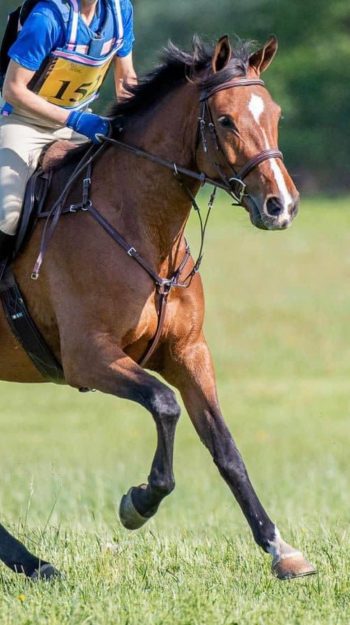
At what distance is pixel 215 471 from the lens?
1622 cm

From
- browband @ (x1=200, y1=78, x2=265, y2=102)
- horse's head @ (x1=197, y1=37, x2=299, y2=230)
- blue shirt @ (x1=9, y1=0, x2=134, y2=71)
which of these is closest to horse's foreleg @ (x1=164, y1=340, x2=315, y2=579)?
horse's head @ (x1=197, y1=37, x2=299, y2=230)

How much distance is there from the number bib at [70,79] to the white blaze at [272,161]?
107 centimetres

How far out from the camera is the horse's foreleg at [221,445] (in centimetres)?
659

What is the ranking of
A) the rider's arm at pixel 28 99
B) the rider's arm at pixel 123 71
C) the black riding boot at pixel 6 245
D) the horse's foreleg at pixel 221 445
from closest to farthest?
the horse's foreleg at pixel 221 445 < the rider's arm at pixel 28 99 < the black riding boot at pixel 6 245 < the rider's arm at pixel 123 71

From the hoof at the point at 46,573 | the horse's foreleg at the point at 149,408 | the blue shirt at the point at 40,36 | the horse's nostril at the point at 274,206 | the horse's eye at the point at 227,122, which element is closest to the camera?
the horse's nostril at the point at 274,206

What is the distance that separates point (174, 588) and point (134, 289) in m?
1.39

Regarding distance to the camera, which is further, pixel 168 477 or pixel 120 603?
pixel 168 477

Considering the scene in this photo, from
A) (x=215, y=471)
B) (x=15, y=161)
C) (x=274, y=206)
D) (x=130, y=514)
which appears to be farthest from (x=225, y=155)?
(x=215, y=471)

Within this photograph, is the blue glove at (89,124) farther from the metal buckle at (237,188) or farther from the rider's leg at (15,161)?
the metal buckle at (237,188)

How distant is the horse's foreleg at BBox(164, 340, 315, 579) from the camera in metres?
6.59

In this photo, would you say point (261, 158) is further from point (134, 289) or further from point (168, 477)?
point (168, 477)

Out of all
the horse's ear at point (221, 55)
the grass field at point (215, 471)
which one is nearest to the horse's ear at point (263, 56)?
the horse's ear at point (221, 55)

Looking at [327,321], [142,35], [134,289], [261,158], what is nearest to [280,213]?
[261,158]

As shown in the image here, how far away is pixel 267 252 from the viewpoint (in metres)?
32.2
